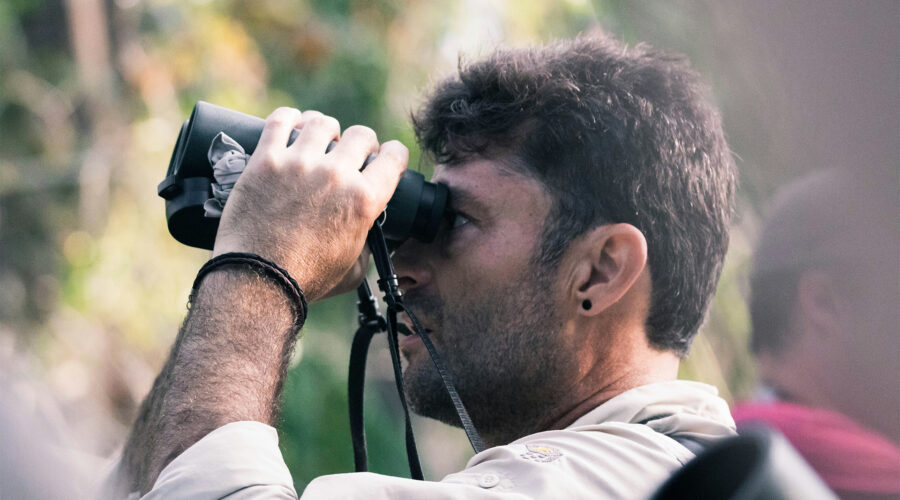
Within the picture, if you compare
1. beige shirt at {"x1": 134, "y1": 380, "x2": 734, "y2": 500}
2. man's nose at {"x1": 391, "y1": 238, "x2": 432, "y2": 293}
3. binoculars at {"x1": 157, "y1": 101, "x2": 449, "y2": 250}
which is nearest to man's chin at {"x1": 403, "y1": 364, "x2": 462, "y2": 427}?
man's nose at {"x1": 391, "y1": 238, "x2": 432, "y2": 293}

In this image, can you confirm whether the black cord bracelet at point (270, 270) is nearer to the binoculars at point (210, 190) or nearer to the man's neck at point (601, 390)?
the binoculars at point (210, 190)

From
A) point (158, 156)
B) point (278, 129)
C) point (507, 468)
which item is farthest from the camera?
point (158, 156)

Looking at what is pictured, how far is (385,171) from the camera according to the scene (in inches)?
60.7

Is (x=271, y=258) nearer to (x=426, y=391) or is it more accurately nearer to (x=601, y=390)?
(x=426, y=391)

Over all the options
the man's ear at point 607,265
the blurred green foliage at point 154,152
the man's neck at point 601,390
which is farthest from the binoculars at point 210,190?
the blurred green foliage at point 154,152

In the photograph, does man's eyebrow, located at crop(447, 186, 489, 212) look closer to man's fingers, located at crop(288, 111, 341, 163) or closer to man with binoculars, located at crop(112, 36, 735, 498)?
man with binoculars, located at crop(112, 36, 735, 498)

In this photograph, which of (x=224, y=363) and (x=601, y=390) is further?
(x=601, y=390)

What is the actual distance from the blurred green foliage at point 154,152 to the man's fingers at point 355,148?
1.62 meters

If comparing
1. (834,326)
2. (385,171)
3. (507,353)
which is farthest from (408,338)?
(834,326)

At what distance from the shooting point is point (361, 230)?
1.47 m

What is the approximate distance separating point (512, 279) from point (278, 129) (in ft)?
1.64

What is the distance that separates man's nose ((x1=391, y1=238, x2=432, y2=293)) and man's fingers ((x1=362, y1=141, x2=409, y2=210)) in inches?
8.0

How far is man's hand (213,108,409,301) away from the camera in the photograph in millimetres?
1399

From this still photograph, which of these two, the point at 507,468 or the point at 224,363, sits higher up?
the point at 224,363
